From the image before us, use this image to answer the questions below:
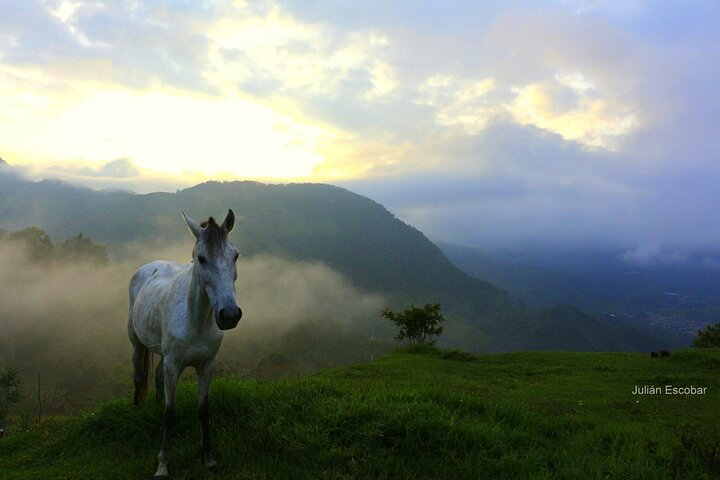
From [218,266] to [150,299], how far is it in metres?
2.83

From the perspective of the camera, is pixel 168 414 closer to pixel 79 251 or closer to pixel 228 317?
pixel 228 317

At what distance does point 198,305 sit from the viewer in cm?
583

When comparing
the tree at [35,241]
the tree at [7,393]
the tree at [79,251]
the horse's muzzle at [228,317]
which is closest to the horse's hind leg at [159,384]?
the horse's muzzle at [228,317]

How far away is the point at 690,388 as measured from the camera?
15734 mm

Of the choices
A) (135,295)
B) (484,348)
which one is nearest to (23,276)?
(135,295)

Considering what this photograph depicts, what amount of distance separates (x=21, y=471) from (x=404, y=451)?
5.88m

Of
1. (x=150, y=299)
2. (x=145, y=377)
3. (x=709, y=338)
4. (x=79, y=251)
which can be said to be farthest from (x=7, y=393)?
(x=79, y=251)

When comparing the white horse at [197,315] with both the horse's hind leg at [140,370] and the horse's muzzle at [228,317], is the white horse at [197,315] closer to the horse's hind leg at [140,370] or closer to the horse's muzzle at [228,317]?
the horse's muzzle at [228,317]

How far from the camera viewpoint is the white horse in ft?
16.7

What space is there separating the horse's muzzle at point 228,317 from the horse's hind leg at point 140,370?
4.58 m

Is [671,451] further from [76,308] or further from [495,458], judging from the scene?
[76,308]

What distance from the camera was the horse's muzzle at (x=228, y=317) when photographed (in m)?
4.69

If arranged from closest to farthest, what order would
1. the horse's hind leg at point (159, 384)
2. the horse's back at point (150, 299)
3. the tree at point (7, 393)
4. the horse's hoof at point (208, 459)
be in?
1. the horse's hoof at point (208, 459)
2. the horse's back at point (150, 299)
3. the horse's hind leg at point (159, 384)
4. the tree at point (7, 393)

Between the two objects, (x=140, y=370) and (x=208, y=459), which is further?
(x=140, y=370)
